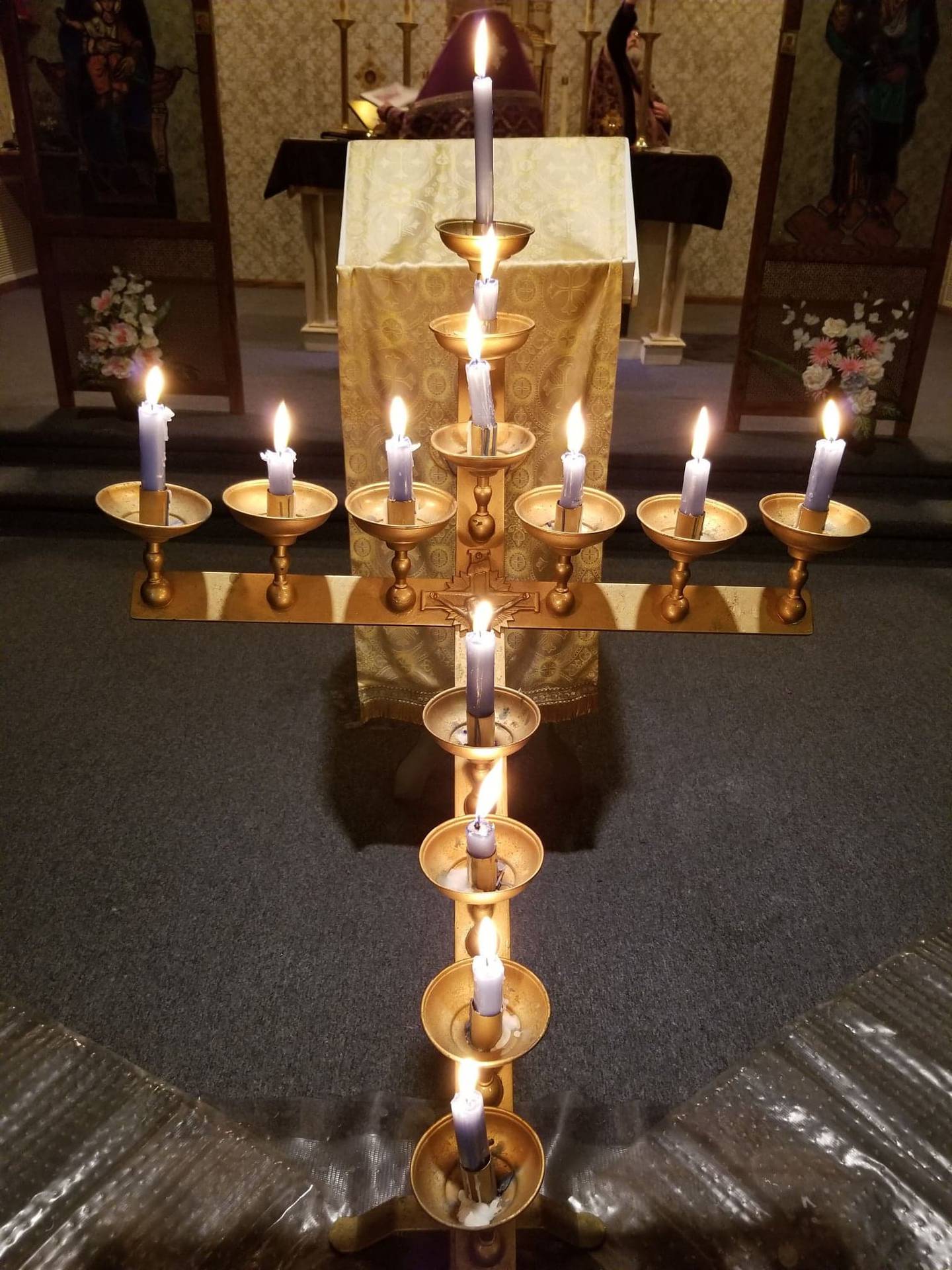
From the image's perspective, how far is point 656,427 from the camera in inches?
153

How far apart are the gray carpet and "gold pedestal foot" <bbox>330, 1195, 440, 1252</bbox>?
0.34 m

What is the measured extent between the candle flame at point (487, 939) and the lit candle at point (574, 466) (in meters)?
0.42

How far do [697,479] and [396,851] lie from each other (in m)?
1.27

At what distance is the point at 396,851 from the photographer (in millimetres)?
2074

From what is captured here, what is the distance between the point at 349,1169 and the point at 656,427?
120 inches

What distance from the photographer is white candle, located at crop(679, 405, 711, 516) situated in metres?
1.02

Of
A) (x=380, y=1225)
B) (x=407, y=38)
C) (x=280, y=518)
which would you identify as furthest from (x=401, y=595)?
(x=407, y=38)

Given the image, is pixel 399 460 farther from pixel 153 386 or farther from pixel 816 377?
pixel 816 377

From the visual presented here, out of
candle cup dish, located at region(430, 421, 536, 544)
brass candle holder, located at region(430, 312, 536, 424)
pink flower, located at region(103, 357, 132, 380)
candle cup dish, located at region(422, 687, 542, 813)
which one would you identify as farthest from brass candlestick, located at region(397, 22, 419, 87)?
candle cup dish, located at region(422, 687, 542, 813)

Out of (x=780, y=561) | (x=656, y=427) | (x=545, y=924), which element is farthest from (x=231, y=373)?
(x=545, y=924)

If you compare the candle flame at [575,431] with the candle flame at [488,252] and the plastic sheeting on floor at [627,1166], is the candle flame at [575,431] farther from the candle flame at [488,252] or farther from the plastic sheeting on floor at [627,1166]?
the plastic sheeting on floor at [627,1166]

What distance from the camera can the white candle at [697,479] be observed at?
1.02 metres

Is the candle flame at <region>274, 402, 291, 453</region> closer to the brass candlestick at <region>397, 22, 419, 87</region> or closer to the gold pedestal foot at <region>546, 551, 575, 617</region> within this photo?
the gold pedestal foot at <region>546, 551, 575, 617</region>

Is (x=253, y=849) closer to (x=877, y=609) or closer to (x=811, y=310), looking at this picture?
(x=877, y=609)
